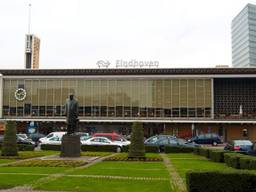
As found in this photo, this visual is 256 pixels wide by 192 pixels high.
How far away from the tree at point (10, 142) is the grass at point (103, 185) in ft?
42.6

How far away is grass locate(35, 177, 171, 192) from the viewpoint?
44.1 feet

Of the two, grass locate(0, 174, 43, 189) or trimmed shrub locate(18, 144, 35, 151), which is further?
trimmed shrub locate(18, 144, 35, 151)

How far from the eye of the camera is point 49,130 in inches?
2945

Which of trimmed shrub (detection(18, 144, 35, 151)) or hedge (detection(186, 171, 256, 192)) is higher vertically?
hedge (detection(186, 171, 256, 192))

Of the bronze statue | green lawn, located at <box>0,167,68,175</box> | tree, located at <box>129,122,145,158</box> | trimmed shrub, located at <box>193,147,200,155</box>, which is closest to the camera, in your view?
green lawn, located at <box>0,167,68,175</box>

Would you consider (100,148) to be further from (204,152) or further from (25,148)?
(204,152)

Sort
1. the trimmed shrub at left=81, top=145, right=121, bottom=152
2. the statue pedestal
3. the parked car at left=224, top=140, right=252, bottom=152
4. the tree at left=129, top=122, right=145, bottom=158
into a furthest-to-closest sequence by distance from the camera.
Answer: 1. the trimmed shrub at left=81, top=145, right=121, bottom=152
2. the parked car at left=224, top=140, right=252, bottom=152
3. the tree at left=129, top=122, right=145, bottom=158
4. the statue pedestal

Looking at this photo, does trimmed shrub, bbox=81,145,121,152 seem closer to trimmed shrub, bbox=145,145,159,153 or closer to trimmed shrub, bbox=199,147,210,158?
trimmed shrub, bbox=145,145,159,153

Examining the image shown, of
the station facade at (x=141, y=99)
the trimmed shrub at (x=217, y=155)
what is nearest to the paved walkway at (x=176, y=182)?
the trimmed shrub at (x=217, y=155)

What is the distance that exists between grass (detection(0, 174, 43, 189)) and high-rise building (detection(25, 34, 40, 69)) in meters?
78.8

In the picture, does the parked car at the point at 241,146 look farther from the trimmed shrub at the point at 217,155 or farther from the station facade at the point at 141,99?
the station facade at the point at 141,99

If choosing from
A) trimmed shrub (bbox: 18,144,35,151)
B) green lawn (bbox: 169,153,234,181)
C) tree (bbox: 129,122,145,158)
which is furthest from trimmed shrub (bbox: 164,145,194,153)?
trimmed shrub (bbox: 18,144,35,151)

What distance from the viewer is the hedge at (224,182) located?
11.9 metres

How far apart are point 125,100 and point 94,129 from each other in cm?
755
